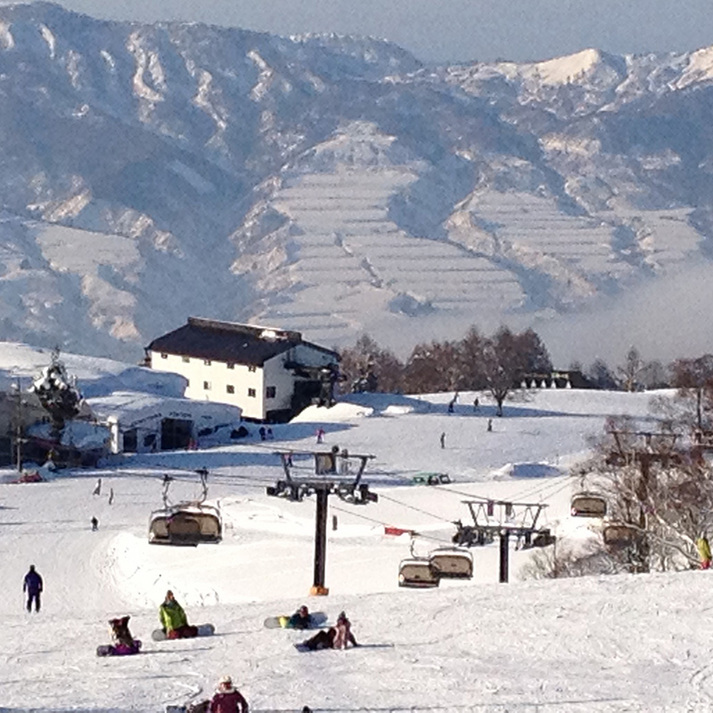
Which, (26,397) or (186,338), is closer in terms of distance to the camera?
(26,397)

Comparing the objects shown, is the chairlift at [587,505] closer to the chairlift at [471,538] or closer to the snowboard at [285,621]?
the chairlift at [471,538]

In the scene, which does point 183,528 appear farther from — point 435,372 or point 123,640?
point 435,372

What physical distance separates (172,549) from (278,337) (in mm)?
50496

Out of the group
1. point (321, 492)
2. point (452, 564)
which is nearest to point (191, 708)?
point (321, 492)

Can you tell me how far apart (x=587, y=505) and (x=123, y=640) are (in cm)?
1460

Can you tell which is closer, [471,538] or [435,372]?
[471,538]

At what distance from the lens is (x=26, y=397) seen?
64.0 m

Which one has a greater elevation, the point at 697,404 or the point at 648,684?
the point at 697,404

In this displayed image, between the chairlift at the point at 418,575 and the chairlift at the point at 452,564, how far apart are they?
9 centimetres

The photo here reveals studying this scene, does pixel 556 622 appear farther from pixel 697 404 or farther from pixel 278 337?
pixel 278 337

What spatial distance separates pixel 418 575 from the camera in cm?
2753

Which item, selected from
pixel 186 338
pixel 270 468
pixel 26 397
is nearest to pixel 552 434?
pixel 270 468

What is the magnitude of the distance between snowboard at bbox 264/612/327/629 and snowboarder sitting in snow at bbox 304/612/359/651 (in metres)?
1.40

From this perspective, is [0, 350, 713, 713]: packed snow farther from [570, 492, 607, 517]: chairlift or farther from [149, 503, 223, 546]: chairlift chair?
[570, 492, 607, 517]: chairlift
